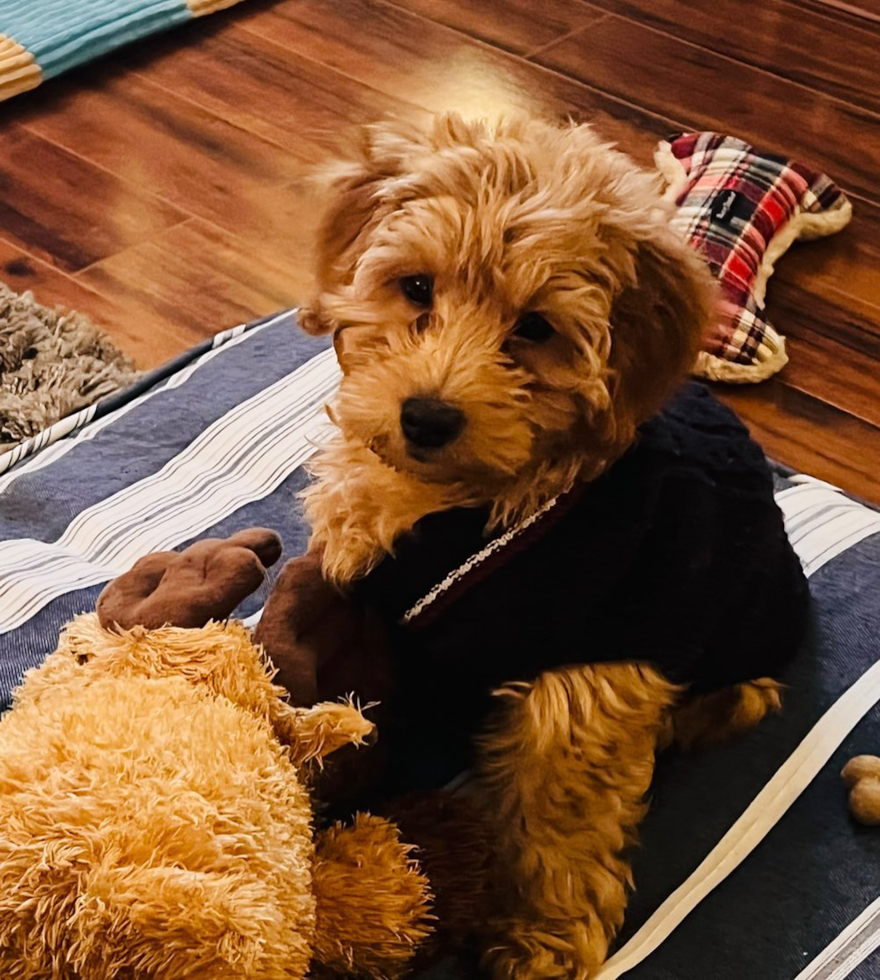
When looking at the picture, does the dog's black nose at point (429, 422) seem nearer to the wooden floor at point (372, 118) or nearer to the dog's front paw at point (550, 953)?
the dog's front paw at point (550, 953)

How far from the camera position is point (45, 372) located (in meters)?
2.02

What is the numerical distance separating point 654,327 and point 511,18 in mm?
2448

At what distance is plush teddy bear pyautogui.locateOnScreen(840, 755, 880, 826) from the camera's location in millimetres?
1274

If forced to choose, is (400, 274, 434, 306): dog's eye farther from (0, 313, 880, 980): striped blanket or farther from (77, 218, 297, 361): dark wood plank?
(77, 218, 297, 361): dark wood plank

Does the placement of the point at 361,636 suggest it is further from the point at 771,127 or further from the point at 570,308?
the point at 771,127

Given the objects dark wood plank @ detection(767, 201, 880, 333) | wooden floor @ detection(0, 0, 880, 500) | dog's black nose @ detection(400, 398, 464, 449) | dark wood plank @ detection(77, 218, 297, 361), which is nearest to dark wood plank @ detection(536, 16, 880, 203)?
wooden floor @ detection(0, 0, 880, 500)

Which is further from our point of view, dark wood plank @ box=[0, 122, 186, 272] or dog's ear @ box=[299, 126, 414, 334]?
dark wood plank @ box=[0, 122, 186, 272]

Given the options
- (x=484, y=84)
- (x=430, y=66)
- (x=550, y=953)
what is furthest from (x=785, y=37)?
(x=550, y=953)

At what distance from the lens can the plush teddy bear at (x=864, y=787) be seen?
1274 mm

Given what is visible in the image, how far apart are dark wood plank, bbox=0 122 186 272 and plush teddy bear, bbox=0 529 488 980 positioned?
4.99ft

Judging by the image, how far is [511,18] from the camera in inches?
129

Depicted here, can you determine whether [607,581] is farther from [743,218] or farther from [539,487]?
[743,218]

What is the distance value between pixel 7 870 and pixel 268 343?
1277 mm

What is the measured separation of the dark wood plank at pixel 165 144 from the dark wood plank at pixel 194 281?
12cm
